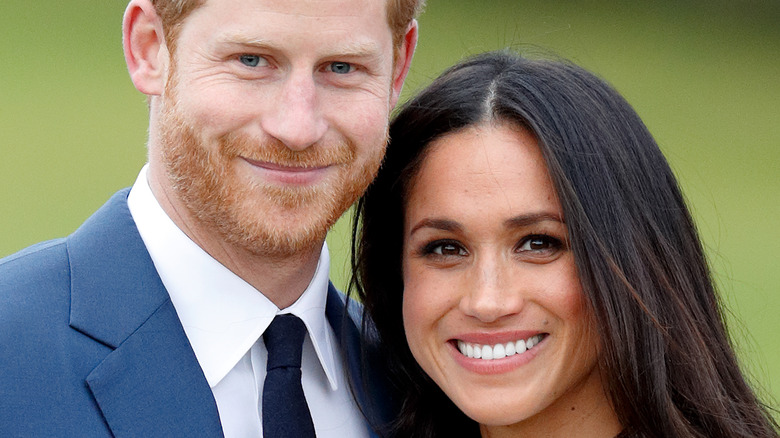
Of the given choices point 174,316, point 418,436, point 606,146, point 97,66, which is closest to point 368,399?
point 418,436

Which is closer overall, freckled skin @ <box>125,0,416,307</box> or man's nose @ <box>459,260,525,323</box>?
freckled skin @ <box>125,0,416,307</box>

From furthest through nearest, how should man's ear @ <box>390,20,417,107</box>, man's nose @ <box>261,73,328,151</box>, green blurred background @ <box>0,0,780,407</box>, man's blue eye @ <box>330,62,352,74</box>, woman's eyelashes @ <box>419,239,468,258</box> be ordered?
green blurred background @ <box>0,0,780,407</box>
man's ear @ <box>390,20,417,107</box>
woman's eyelashes @ <box>419,239,468,258</box>
man's blue eye @ <box>330,62,352,74</box>
man's nose @ <box>261,73,328,151</box>

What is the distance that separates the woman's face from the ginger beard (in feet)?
0.96

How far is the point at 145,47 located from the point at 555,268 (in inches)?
41.2

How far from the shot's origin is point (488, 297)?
263 centimetres

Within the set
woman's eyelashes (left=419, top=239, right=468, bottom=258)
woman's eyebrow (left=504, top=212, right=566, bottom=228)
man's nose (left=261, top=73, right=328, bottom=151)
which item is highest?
man's nose (left=261, top=73, right=328, bottom=151)

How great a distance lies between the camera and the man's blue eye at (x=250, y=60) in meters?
2.54

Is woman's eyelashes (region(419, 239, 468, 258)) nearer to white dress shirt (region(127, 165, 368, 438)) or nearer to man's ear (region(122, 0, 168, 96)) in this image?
white dress shirt (region(127, 165, 368, 438))

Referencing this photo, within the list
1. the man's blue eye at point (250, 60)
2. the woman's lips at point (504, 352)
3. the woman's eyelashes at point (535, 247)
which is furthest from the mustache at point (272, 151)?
the woman's lips at point (504, 352)

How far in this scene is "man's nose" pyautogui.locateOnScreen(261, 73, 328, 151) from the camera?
98.7 inches

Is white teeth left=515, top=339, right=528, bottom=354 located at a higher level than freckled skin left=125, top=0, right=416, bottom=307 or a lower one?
lower

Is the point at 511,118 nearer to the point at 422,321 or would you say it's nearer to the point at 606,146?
the point at 606,146

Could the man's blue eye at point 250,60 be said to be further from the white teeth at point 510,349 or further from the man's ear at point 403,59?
the white teeth at point 510,349

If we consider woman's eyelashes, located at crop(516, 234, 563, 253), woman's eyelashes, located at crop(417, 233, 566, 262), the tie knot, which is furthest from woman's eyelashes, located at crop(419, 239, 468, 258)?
the tie knot
